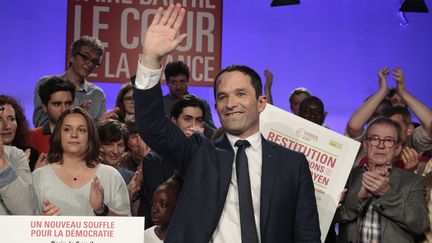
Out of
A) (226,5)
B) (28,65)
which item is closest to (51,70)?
(28,65)

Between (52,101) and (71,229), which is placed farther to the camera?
(52,101)

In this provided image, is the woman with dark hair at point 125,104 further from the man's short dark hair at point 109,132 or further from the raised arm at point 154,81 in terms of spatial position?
the raised arm at point 154,81

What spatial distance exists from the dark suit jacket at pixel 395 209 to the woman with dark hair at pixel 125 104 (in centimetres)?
222

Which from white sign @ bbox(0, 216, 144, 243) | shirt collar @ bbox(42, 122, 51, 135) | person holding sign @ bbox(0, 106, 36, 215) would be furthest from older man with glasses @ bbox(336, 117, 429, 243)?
shirt collar @ bbox(42, 122, 51, 135)

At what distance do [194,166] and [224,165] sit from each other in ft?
0.41

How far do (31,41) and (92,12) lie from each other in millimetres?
725

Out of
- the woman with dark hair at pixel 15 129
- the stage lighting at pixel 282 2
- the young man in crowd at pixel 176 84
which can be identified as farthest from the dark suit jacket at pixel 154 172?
the stage lighting at pixel 282 2

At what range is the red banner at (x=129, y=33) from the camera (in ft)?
23.4

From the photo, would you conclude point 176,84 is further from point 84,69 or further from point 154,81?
point 154,81

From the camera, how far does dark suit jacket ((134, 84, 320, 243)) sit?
2.83 meters

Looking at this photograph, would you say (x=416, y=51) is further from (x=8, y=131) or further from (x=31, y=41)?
(x=8, y=131)

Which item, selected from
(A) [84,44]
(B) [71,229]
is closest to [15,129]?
(A) [84,44]

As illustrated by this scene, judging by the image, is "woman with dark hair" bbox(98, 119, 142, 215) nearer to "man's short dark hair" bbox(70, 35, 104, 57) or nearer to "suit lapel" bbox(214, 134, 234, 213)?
"man's short dark hair" bbox(70, 35, 104, 57)

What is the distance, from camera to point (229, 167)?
298 cm
